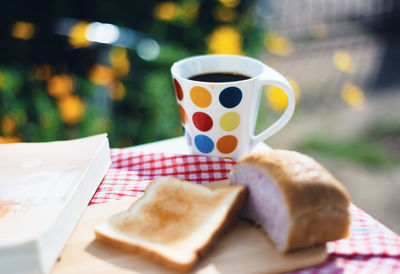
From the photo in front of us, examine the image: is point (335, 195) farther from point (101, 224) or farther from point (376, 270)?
point (101, 224)

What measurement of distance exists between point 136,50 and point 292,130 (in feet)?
4.29

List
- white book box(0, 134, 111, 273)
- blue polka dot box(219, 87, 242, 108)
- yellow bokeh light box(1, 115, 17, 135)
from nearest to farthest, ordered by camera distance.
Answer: white book box(0, 134, 111, 273)
blue polka dot box(219, 87, 242, 108)
yellow bokeh light box(1, 115, 17, 135)

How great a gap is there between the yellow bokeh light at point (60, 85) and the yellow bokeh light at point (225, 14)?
75cm

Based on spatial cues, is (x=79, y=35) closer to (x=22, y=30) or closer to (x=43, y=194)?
(x=22, y=30)

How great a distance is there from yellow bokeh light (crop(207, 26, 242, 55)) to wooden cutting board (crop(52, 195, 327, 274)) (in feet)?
3.55

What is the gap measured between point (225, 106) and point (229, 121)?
1.8 inches

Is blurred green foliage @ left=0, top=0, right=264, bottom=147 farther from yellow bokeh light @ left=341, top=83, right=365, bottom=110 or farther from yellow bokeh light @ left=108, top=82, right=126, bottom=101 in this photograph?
yellow bokeh light @ left=341, top=83, right=365, bottom=110

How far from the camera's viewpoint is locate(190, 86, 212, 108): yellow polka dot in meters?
0.99

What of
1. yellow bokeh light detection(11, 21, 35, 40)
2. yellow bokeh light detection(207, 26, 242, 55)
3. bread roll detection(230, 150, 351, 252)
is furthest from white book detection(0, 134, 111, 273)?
yellow bokeh light detection(11, 21, 35, 40)

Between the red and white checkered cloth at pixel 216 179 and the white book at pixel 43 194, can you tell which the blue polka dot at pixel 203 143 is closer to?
the red and white checkered cloth at pixel 216 179

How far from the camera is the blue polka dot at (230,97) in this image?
98 cm

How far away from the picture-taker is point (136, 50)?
1.87 m

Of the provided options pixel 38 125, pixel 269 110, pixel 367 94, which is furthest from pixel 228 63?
pixel 367 94

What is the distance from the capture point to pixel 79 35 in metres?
1.97
